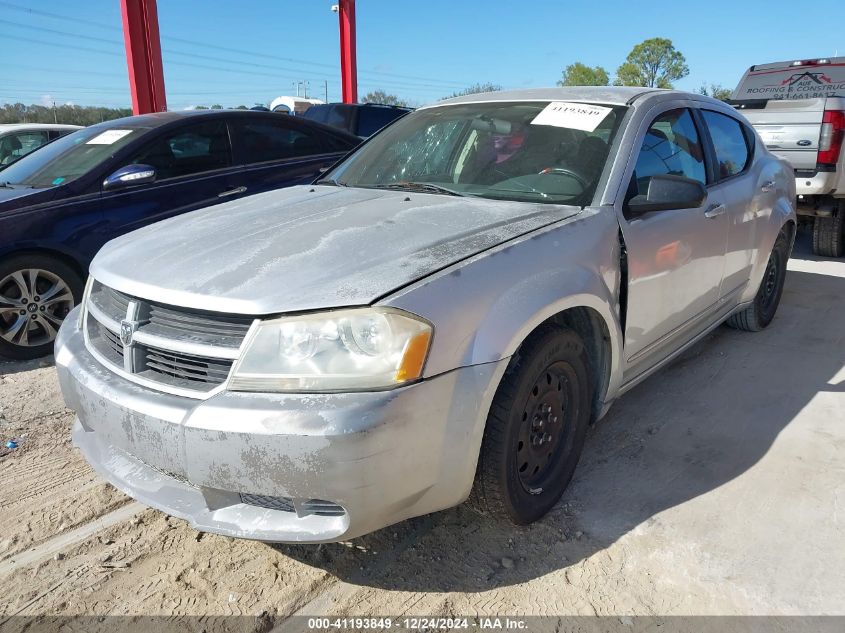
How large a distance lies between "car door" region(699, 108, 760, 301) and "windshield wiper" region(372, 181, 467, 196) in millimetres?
1482

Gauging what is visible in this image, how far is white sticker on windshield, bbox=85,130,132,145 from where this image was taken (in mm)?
4875

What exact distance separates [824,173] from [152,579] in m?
6.79

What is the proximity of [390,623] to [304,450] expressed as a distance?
0.68m

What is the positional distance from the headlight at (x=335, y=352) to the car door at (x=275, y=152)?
3.55 metres

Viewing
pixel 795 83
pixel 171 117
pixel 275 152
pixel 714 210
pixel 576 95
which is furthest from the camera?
pixel 795 83

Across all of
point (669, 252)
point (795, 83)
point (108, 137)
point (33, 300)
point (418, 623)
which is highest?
point (795, 83)

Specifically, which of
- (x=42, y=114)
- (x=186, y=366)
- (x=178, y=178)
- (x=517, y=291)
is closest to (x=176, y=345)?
(x=186, y=366)

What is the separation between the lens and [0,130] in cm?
957

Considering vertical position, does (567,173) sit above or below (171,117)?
below

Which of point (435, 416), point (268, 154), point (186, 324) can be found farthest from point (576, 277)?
point (268, 154)

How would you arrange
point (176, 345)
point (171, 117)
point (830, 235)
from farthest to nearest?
point (830, 235), point (171, 117), point (176, 345)

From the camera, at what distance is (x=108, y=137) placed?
4.95 meters

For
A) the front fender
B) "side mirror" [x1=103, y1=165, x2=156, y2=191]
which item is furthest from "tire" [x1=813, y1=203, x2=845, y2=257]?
"side mirror" [x1=103, y1=165, x2=156, y2=191]

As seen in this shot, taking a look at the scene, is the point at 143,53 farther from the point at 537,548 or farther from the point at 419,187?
the point at 537,548
